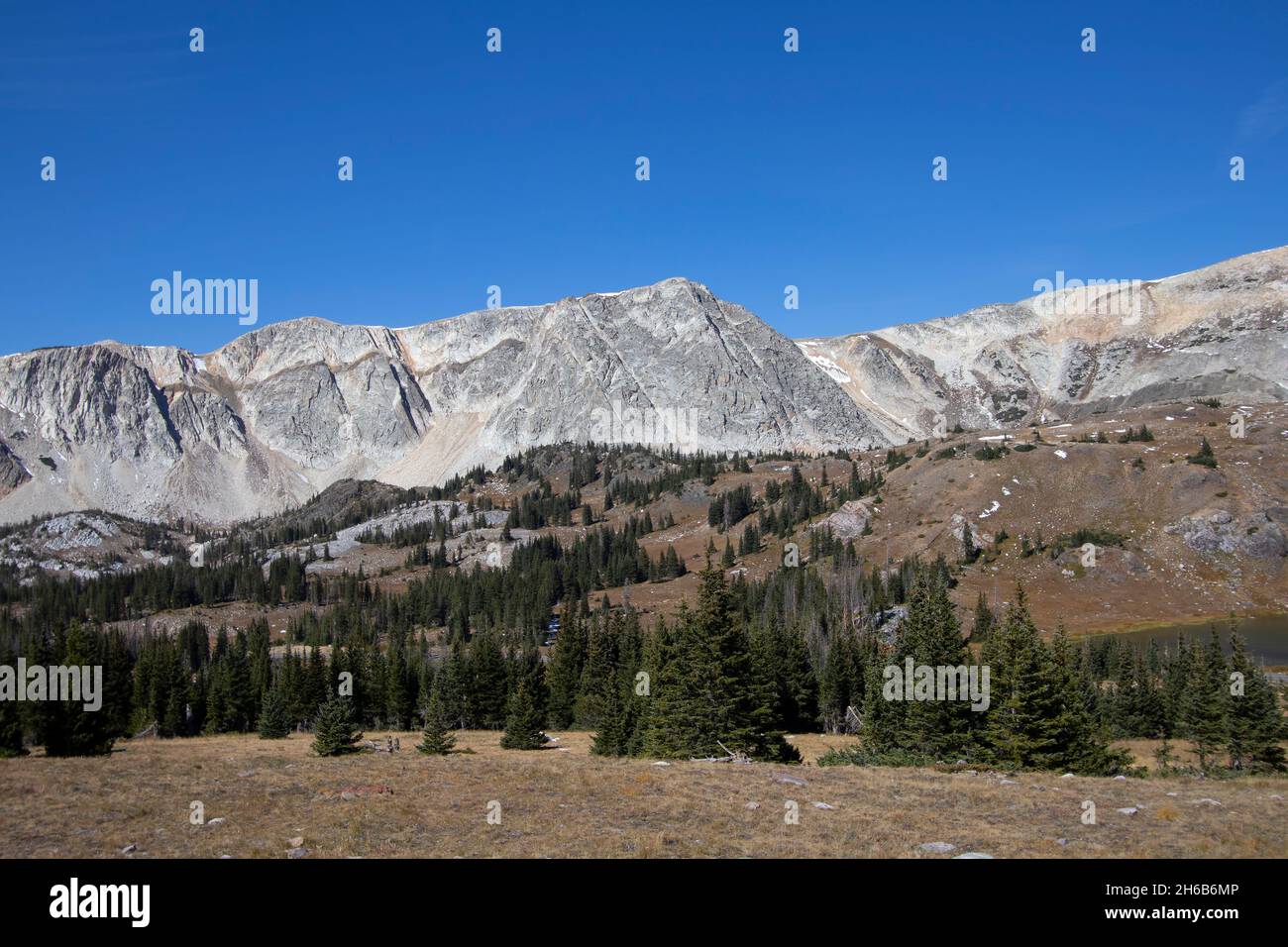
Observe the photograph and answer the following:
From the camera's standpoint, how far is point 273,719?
78.7 metres

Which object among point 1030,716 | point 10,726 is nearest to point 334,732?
point 10,726

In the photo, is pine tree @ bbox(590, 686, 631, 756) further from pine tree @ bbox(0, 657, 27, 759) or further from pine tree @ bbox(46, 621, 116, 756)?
pine tree @ bbox(0, 657, 27, 759)

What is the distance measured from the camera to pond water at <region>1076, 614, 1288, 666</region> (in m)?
127

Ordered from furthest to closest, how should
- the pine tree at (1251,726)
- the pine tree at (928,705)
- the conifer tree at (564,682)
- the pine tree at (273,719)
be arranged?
the conifer tree at (564,682) < the pine tree at (273,719) < the pine tree at (1251,726) < the pine tree at (928,705)

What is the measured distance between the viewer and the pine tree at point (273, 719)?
7694cm

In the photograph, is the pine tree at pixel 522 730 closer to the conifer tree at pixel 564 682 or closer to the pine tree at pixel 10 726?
the pine tree at pixel 10 726

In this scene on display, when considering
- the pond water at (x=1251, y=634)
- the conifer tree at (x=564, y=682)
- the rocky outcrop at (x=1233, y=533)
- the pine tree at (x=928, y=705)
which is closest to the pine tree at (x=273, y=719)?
the conifer tree at (x=564, y=682)

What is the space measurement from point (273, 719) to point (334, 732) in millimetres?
39443

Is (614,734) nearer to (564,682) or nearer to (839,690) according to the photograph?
(564,682)

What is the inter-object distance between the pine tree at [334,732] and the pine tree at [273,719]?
115ft

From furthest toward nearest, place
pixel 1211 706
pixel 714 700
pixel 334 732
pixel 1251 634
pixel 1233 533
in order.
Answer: pixel 1233 533 < pixel 1251 634 < pixel 1211 706 < pixel 334 732 < pixel 714 700
